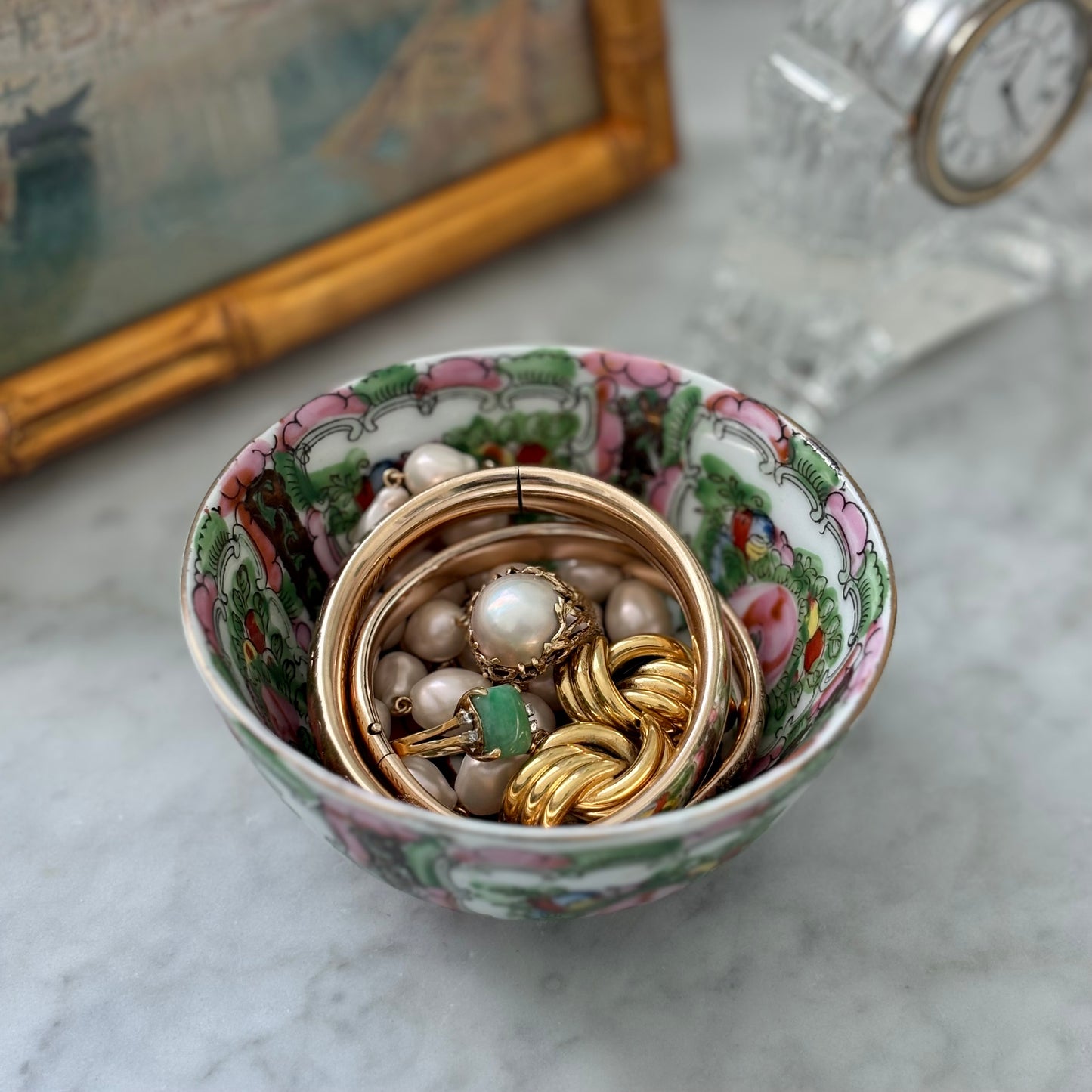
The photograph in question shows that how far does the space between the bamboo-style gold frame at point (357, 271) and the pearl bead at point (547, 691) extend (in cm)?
29

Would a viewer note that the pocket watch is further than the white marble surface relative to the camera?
Yes

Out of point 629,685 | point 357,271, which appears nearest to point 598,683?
point 629,685

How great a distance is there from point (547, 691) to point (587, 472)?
107 millimetres

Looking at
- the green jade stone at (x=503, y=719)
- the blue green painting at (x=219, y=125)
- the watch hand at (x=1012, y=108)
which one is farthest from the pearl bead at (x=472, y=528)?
the watch hand at (x=1012, y=108)

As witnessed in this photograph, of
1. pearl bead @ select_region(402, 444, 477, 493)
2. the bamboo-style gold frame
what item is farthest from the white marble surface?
pearl bead @ select_region(402, 444, 477, 493)

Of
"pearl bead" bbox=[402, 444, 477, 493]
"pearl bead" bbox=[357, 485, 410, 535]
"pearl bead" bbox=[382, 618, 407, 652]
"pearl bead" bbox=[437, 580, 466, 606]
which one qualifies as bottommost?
"pearl bead" bbox=[382, 618, 407, 652]

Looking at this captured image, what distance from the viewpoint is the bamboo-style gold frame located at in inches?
24.7

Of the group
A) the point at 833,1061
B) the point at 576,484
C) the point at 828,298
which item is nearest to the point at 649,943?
the point at 833,1061

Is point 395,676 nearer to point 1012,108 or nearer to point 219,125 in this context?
point 219,125

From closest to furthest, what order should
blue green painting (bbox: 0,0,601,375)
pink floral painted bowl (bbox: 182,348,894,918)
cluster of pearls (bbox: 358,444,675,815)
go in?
1. pink floral painted bowl (bbox: 182,348,894,918)
2. cluster of pearls (bbox: 358,444,675,815)
3. blue green painting (bbox: 0,0,601,375)

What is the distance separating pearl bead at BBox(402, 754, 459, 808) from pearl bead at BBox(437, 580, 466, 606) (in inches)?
3.4

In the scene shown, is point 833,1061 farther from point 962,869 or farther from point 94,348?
point 94,348

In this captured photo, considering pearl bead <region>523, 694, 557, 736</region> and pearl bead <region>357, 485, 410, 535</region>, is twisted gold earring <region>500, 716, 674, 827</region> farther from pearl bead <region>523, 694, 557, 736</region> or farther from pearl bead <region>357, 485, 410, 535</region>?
pearl bead <region>357, 485, 410, 535</region>

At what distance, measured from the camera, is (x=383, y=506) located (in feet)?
1.63
